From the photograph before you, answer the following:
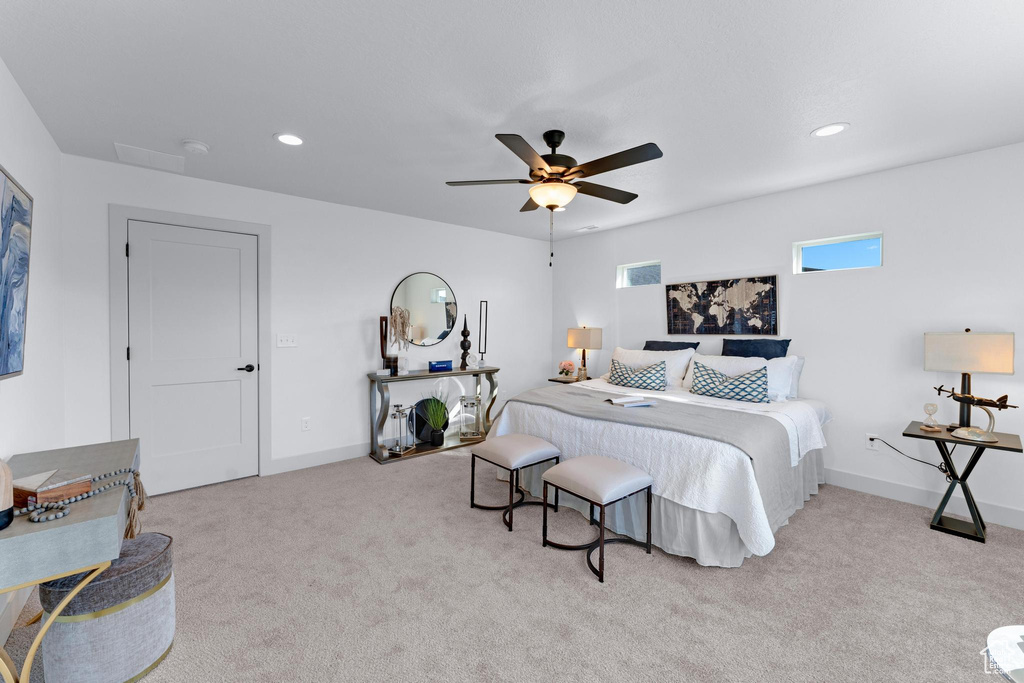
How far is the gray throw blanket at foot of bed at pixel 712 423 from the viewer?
2465 mm

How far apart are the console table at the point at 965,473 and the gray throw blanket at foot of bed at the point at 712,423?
35.2 inches

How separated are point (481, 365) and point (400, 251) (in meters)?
1.59

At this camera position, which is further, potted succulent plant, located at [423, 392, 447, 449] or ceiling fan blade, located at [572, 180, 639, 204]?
potted succulent plant, located at [423, 392, 447, 449]

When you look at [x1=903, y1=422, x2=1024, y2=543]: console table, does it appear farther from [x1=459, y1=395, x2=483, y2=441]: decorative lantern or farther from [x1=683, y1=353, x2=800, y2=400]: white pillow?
[x1=459, y1=395, x2=483, y2=441]: decorative lantern

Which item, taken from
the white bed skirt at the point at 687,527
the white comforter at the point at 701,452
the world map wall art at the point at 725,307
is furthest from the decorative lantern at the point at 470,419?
the world map wall art at the point at 725,307

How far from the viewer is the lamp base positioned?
103 inches

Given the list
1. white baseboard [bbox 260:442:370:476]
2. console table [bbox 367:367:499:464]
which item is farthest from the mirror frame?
white baseboard [bbox 260:442:370:476]

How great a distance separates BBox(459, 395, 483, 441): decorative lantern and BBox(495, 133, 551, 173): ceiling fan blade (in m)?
3.06

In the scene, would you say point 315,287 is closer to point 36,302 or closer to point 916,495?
point 36,302

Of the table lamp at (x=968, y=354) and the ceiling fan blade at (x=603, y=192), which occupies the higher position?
the ceiling fan blade at (x=603, y=192)

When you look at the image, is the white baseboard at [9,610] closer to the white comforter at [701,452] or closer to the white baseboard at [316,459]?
the white baseboard at [316,459]

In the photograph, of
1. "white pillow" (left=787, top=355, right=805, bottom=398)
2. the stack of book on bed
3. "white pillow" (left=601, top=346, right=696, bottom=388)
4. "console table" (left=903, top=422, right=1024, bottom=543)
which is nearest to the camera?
"console table" (left=903, top=422, right=1024, bottom=543)

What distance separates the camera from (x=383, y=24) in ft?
5.61

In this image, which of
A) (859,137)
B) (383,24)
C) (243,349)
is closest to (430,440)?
(243,349)
